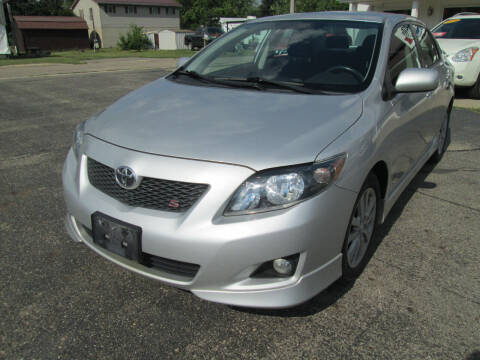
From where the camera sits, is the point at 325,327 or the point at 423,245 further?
the point at 423,245

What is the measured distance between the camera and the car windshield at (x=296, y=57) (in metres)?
2.76

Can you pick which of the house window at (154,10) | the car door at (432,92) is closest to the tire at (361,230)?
A: the car door at (432,92)

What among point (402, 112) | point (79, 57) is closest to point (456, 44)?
point (402, 112)

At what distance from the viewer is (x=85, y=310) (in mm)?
2258

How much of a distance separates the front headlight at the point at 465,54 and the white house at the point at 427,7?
11.2m

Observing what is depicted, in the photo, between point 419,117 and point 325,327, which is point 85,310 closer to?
point 325,327

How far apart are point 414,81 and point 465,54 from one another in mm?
6878

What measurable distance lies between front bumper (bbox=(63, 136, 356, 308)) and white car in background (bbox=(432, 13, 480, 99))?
305 inches

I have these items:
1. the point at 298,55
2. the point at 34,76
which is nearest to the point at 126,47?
the point at 34,76

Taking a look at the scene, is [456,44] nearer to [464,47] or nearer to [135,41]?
[464,47]

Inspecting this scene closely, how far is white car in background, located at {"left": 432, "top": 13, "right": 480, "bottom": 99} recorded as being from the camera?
8.23m

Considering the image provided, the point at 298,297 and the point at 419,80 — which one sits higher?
the point at 419,80

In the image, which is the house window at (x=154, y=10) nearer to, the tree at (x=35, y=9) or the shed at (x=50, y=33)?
the shed at (x=50, y=33)

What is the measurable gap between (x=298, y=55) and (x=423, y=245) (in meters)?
1.68
